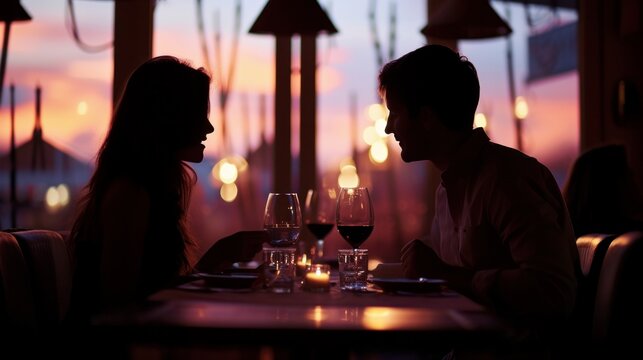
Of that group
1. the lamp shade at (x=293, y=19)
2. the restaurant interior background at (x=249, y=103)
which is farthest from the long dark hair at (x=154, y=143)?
the restaurant interior background at (x=249, y=103)

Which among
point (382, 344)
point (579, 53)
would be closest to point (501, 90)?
point (579, 53)

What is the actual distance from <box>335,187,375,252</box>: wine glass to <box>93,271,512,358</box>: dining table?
21.2 inches

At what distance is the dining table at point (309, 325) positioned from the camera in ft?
4.63

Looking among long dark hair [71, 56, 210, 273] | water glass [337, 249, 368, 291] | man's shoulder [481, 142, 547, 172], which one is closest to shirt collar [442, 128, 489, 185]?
man's shoulder [481, 142, 547, 172]

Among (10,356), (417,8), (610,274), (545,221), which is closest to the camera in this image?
(545,221)

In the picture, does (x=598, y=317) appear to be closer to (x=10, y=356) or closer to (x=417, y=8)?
(x=10, y=356)

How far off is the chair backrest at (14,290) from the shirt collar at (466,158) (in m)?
1.33

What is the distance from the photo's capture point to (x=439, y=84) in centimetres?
231

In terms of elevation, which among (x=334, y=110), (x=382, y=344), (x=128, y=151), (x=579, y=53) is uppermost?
(x=579, y=53)

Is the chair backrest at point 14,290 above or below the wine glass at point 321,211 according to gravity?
below

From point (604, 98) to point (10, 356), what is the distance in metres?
4.38

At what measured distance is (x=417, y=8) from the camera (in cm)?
522

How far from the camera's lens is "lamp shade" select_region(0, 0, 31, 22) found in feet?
13.0

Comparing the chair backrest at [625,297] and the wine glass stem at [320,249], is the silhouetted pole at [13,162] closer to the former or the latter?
the wine glass stem at [320,249]
